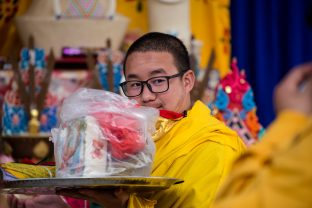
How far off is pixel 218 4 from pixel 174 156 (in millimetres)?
3537

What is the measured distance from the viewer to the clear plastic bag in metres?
2.47

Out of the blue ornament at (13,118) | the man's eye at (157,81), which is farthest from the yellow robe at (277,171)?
the blue ornament at (13,118)

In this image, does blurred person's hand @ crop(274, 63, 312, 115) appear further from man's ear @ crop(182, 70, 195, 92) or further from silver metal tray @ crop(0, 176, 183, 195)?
man's ear @ crop(182, 70, 195, 92)

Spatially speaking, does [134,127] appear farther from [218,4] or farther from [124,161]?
[218,4]

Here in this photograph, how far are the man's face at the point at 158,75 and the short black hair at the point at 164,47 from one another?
2 centimetres

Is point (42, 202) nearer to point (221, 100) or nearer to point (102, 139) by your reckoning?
point (102, 139)

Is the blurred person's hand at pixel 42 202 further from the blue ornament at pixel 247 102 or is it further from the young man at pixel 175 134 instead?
the blue ornament at pixel 247 102

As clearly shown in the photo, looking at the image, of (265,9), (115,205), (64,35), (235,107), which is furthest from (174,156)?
(265,9)

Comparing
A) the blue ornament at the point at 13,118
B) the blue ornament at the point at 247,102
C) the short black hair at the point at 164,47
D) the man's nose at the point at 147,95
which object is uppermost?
the short black hair at the point at 164,47

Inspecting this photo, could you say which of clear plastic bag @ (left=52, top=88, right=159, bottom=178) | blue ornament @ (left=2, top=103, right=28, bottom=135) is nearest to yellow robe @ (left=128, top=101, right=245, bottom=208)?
clear plastic bag @ (left=52, top=88, right=159, bottom=178)

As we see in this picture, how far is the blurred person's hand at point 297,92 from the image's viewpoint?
1676 mm

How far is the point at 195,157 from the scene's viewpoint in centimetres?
287

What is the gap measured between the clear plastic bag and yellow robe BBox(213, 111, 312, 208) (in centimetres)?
77

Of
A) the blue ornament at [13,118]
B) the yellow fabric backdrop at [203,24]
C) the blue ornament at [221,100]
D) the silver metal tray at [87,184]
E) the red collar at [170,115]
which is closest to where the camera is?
the silver metal tray at [87,184]
